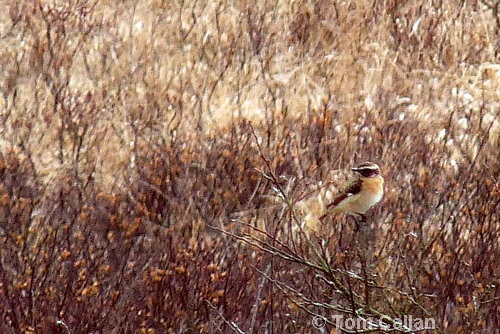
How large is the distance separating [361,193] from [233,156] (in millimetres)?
1490

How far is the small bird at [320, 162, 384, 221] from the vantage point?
16.8ft

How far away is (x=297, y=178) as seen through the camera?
21.0 ft

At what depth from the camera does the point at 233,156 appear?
6426 millimetres

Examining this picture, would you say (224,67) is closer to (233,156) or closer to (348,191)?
(233,156)

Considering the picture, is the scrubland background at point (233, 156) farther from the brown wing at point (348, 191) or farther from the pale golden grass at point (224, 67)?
the brown wing at point (348, 191)

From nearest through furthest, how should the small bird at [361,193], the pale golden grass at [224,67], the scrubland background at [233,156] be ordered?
1. the scrubland background at [233,156]
2. the small bird at [361,193]
3. the pale golden grass at [224,67]

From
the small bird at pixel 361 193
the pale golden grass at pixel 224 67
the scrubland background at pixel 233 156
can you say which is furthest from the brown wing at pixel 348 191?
the pale golden grass at pixel 224 67

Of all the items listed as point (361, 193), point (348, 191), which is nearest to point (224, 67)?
point (348, 191)

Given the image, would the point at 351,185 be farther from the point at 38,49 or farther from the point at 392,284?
the point at 38,49

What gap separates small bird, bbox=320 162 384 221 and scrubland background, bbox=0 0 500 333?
→ 211mm

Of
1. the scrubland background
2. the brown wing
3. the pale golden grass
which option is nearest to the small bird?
the brown wing

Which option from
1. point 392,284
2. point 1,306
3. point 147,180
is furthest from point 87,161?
point 392,284

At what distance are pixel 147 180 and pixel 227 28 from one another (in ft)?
7.93

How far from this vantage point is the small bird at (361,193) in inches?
201
